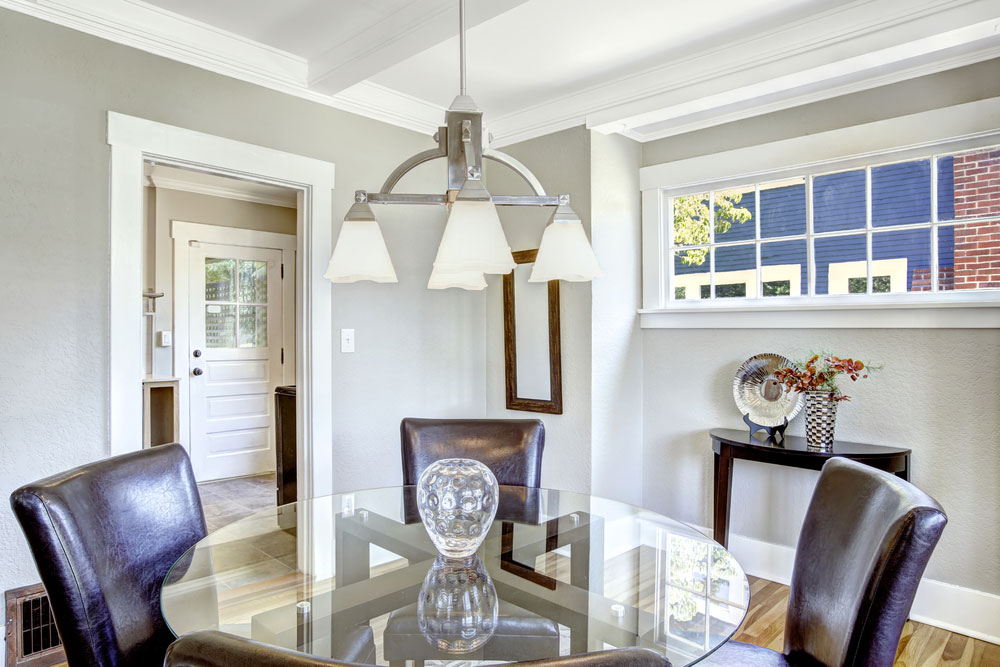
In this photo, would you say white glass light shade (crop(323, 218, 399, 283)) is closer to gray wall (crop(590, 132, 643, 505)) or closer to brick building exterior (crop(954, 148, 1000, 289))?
gray wall (crop(590, 132, 643, 505))

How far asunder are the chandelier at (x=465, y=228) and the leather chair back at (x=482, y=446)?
2.85ft

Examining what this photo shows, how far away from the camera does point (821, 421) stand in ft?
8.27

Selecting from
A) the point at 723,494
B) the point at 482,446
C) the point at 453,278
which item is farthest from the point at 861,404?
the point at 453,278

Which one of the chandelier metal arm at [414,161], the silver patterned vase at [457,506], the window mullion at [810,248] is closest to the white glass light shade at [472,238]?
the chandelier metal arm at [414,161]

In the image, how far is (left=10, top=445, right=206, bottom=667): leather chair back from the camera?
118cm

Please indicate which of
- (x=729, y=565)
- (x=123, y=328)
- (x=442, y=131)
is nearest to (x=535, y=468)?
(x=729, y=565)

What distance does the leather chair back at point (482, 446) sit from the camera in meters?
2.22

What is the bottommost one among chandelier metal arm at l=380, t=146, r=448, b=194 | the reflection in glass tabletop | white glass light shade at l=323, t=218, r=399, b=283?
the reflection in glass tabletop

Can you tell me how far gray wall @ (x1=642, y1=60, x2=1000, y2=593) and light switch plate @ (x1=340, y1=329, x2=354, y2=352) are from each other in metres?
1.58

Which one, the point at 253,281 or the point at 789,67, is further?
the point at 253,281

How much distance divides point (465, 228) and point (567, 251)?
347 mm

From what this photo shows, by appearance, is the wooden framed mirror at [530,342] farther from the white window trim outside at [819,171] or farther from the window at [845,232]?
the window at [845,232]

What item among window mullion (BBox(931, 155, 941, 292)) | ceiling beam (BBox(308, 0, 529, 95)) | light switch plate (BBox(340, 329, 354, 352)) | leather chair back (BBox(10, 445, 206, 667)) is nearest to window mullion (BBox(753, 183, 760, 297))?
window mullion (BBox(931, 155, 941, 292))

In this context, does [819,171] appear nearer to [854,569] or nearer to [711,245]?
[711,245]
